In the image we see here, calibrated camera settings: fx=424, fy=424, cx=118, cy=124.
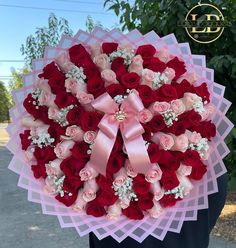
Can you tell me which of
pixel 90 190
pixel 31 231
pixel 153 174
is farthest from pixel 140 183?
pixel 31 231

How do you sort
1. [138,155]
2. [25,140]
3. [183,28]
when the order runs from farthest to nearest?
[183,28] < [25,140] < [138,155]

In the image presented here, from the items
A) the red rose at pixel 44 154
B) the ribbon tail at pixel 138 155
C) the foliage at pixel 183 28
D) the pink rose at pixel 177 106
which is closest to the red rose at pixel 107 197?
the ribbon tail at pixel 138 155

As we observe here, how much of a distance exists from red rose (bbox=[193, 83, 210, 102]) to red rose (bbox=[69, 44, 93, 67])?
358mm

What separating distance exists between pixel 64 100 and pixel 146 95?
0.26 m

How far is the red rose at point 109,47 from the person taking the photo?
1388 millimetres

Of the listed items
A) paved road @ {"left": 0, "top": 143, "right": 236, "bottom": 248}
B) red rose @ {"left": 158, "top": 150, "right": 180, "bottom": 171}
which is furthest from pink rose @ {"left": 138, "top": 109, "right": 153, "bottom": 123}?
paved road @ {"left": 0, "top": 143, "right": 236, "bottom": 248}

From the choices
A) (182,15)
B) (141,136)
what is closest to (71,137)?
(141,136)

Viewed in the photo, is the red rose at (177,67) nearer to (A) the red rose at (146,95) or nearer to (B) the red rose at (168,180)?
(A) the red rose at (146,95)

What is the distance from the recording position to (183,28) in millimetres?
3877

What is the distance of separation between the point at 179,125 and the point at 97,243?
1.77 ft

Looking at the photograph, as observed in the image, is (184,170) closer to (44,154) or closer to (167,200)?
(167,200)

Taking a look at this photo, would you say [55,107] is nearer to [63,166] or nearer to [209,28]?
[63,166]

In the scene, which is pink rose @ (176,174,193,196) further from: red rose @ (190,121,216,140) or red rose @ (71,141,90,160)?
red rose @ (71,141,90,160)

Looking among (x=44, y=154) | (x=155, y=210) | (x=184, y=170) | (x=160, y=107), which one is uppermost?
(x=160, y=107)
